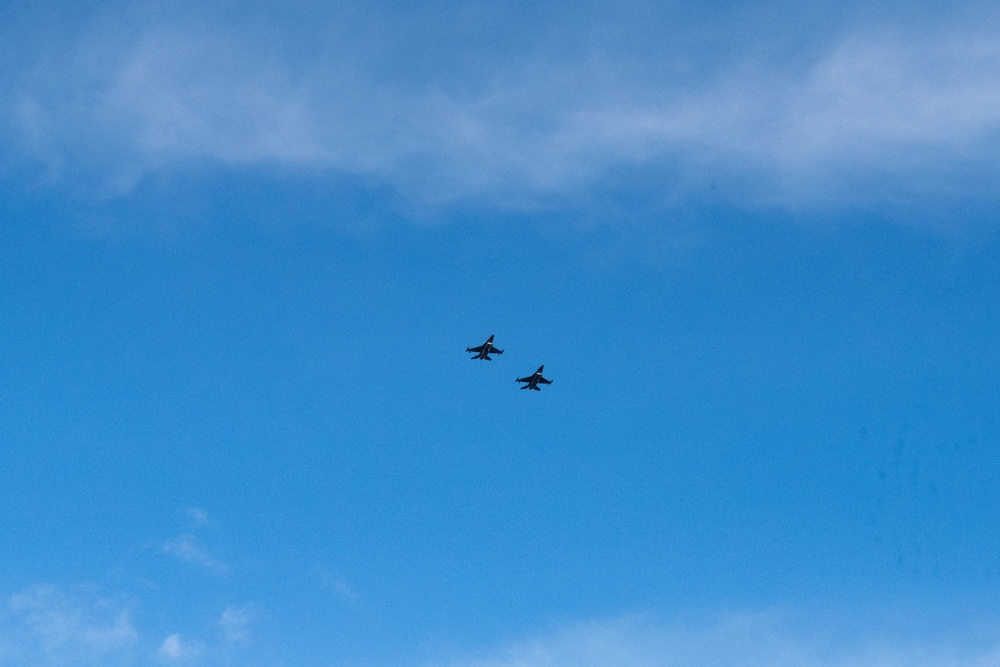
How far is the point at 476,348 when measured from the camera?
155m

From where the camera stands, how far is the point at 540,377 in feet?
518

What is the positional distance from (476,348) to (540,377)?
449 inches
